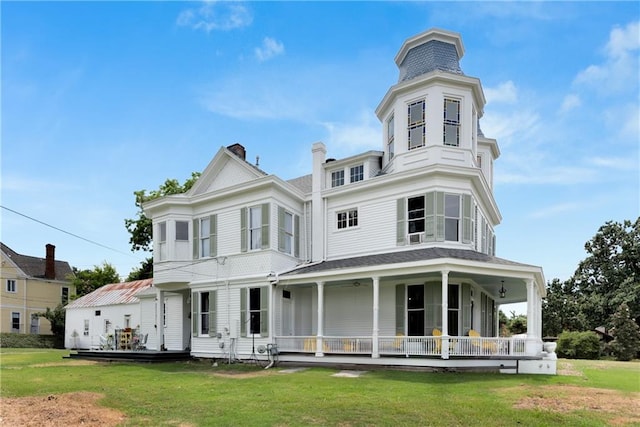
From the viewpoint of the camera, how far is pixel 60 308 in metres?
40.8

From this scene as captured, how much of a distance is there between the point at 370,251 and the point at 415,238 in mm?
1989

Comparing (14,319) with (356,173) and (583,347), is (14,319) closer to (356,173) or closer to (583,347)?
(356,173)

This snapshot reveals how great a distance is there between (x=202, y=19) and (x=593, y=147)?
1287 cm

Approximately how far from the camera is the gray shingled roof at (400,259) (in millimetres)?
15453

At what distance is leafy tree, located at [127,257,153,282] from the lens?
39.9 m

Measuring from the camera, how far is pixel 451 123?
18.1 metres

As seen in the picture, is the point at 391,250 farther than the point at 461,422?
Yes

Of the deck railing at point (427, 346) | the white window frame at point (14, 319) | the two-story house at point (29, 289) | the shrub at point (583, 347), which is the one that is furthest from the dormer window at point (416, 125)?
the white window frame at point (14, 319)

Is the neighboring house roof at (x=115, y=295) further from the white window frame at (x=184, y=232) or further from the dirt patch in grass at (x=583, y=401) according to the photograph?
the dirt patch in grass at (x=583, y=401)

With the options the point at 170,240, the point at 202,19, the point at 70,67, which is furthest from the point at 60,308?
the point at 202,19

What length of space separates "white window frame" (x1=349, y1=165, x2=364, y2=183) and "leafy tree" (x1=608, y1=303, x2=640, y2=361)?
72.9ft

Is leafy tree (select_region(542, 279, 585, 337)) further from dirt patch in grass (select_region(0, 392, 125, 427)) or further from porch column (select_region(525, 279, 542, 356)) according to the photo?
dirt patch in grass (select_region(0, 392, 125, 427))

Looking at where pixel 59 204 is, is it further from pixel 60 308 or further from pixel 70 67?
pixel 60 308

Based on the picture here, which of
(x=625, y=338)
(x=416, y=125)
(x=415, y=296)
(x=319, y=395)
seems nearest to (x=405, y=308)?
(x=415, y=296)
